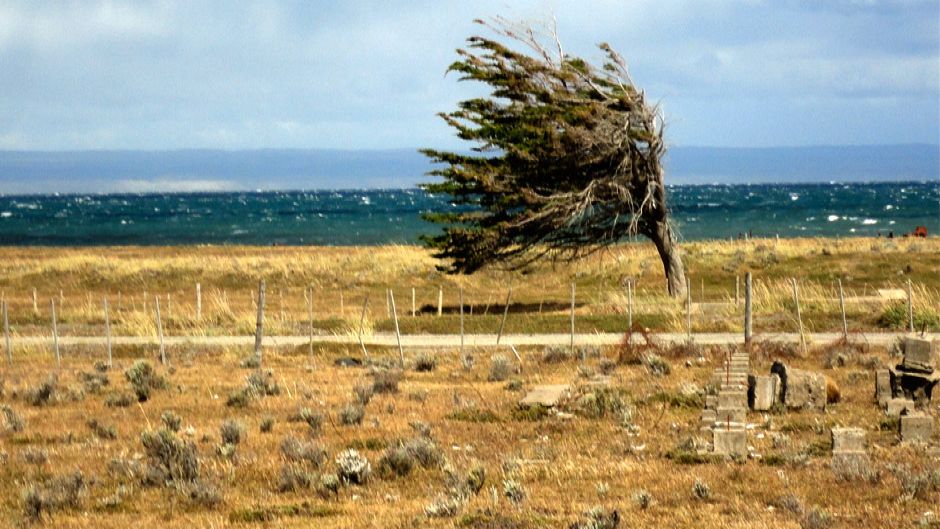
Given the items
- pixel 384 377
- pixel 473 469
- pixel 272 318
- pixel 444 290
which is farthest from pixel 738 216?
pixel 473 469

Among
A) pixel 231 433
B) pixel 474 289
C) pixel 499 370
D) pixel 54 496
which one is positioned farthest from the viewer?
pixel 474 289

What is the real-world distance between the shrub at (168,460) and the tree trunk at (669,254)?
79.0ft

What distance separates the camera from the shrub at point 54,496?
11.8 metres

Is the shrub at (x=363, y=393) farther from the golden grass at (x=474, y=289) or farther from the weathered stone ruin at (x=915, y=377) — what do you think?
the golden grass at (x=474, y=289)

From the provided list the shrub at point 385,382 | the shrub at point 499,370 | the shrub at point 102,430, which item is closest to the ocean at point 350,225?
the shrub at point 499,370

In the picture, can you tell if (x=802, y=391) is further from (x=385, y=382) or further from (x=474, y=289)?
(x=474, y=289)

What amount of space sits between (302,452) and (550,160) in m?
21.7

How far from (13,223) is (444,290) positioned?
4092 inches

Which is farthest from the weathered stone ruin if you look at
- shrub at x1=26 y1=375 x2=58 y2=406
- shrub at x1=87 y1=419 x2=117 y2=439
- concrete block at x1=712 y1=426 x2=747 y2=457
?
shrub at x1=26 y1=375 x2=58 y2=406

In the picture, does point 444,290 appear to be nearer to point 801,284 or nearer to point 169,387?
point 801,284

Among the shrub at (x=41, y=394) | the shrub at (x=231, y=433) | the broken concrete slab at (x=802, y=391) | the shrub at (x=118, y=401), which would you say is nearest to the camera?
the shrub at (x=231, y=433)

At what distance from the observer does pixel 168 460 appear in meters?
13.6

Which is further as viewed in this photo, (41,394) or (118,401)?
(41,394)

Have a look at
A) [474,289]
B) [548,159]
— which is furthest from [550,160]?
[474,289]
